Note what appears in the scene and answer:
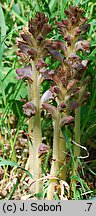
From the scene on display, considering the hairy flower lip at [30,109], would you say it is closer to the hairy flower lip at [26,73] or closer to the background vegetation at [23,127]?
the hairy flower lip at [26,73]

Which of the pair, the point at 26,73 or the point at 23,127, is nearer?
the point at 26,73

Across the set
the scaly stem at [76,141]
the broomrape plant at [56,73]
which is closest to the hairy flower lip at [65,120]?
the broomrape plant at [56,73]

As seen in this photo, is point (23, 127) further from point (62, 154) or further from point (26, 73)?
point (26, 73)

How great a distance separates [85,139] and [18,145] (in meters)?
0.45

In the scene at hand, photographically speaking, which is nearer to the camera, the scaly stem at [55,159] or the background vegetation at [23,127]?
the scaly stem at [55,159]

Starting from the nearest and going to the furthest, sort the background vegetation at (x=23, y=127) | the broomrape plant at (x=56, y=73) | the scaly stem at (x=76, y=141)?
the broomrape plant at (x=56, y=73)
the scaly stem at (x=76, y=141)
the background vegetation at (x=23, y=127)

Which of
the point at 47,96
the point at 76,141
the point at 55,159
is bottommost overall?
the point at 55,159

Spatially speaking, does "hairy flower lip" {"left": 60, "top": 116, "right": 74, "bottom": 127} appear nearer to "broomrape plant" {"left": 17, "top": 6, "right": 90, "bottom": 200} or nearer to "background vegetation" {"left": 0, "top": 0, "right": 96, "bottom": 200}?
"broomrape plant" {"left": 17, "top": 6, "right": 90, "bottom": 200}

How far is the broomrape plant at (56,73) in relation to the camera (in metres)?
2.05

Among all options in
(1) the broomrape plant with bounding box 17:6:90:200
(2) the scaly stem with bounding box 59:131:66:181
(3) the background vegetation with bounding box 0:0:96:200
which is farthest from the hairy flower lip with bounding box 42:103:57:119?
(3) the background vegetation with bounding box 0:0:96:200

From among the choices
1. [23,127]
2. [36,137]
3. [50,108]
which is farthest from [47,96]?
[23,127]

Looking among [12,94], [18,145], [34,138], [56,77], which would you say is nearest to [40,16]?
[56,77]

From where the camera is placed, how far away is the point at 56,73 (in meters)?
2.10

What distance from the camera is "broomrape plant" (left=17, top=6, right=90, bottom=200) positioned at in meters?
2.05
